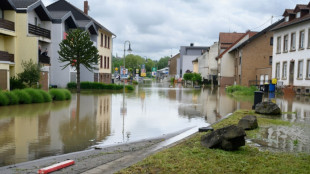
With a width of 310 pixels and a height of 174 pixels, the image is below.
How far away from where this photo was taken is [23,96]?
18891 mm

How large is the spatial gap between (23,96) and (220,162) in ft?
52.7

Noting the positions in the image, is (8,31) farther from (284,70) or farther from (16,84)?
(284,70)

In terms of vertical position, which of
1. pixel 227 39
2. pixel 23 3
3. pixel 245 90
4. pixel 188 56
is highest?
pixel 227 39

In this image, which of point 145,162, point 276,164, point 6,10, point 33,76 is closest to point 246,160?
point 276,164

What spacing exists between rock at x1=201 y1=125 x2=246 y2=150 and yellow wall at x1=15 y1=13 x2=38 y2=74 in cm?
2418

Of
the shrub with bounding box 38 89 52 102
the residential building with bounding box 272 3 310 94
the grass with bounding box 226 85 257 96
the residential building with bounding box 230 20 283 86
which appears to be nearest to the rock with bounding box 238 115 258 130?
the shrub with bounding box 38 89 52 102

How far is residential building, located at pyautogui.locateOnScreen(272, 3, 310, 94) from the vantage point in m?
29.2

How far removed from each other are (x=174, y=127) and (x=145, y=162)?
20.9ft

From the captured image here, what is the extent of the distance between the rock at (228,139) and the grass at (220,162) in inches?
5.9

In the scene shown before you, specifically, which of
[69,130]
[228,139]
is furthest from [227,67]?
[228,139]

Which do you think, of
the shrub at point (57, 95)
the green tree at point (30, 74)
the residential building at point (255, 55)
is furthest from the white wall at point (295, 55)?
the green tree at point (30, 74)

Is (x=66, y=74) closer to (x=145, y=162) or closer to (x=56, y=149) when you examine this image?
(x=56, y=149)

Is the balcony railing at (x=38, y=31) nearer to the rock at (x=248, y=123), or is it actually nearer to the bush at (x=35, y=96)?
the bush at (x=35, y=96)

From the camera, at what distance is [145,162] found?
5.81 meters
